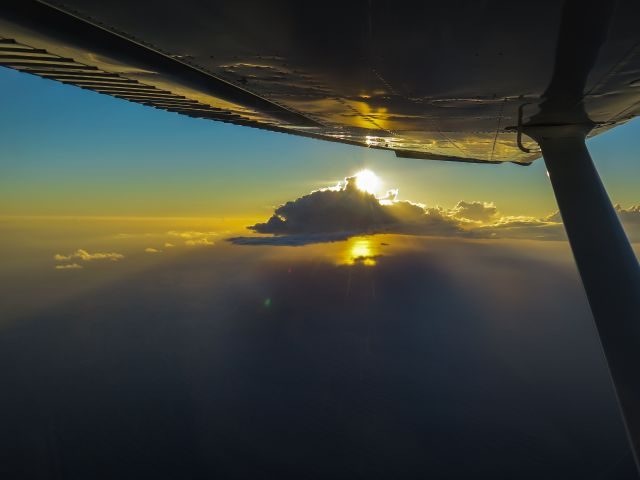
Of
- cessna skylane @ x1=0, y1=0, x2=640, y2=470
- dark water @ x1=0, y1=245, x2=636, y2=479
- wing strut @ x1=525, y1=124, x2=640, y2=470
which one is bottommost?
dark water @ x1=0, y1=245, x2=636, y2=479

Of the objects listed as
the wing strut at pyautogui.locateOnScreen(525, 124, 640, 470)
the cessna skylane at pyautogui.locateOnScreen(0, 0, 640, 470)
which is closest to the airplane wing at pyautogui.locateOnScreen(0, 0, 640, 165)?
the cessna skylane at pyautogui.locateOnScreen(0, 0, 640, 470)

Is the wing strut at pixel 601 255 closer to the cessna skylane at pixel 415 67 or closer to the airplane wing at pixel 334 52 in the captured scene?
the cessna skylane at pixel 415 67

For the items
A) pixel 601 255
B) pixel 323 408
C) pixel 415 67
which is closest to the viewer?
pixel 415 67

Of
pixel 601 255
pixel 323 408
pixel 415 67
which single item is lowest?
pixel 323 408

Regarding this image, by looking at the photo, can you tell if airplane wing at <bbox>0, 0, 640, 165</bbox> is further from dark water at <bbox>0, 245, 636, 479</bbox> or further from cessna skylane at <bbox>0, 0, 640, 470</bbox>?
dark water at <bbox>0, 245, 636, 479</bbox>

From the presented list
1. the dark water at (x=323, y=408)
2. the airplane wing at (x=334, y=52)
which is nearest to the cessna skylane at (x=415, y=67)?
the airplane wing at (x=334, y=52)

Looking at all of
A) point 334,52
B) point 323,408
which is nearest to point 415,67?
point 334,52

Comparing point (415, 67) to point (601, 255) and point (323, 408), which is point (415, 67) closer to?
point (601, 255)
